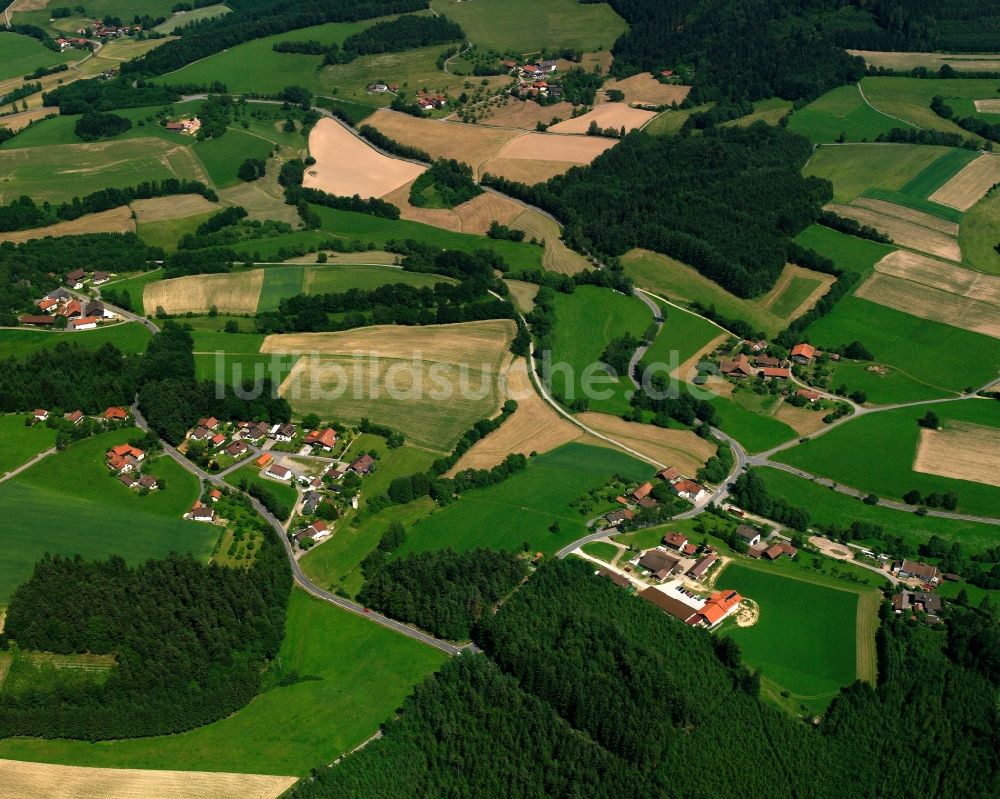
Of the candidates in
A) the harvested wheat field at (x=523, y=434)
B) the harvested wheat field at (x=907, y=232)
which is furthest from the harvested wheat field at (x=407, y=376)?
the harvested wheat field at (x=907, y=232)

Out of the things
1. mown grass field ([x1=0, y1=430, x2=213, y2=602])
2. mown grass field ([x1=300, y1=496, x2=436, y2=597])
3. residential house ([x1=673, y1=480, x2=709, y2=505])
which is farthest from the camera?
residential house ([x1=673, y1=480, x2=709, y2=505])

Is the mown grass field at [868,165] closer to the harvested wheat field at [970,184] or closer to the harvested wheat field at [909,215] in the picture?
the harvested wheat field at [909,215]

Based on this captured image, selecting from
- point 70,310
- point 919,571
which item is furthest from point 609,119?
point 919,571

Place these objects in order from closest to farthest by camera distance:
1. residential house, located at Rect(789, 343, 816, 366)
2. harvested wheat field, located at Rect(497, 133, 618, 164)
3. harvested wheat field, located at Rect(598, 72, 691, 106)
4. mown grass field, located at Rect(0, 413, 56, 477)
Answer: mown grass field, located at Rect(0, 413, 56, 477) → residential house, located at Rect(789, 343, 816, 366) → harvested wheat field, located at Rect(497, 133, 618, 164) → harvested wheat field, located at Rect(598, 72, 691, 106)

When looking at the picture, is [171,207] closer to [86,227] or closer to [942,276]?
[86,227]

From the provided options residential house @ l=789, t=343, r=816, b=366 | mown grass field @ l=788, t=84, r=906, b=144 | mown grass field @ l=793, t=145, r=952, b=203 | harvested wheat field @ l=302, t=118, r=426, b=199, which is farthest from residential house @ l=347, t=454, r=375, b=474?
mown grass field @ l=788, t=84, r=906, b=144

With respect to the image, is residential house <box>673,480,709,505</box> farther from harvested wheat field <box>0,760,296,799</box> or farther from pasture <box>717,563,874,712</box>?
harvested wheat field <box>0,760,296,799</box>

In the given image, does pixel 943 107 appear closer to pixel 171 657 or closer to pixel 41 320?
pixel 41 320
